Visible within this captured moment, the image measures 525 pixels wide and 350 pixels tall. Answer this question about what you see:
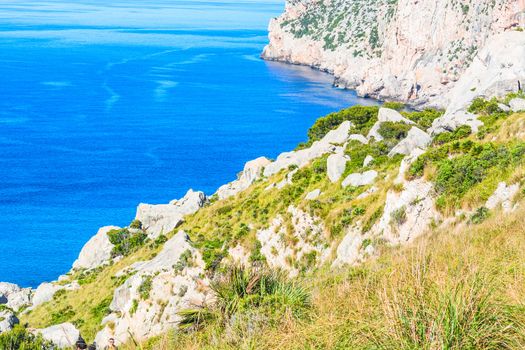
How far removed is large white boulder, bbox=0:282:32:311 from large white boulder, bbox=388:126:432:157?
24371 millimetres

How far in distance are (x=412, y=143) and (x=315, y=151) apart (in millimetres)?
8606

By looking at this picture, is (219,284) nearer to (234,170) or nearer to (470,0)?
(234,170)

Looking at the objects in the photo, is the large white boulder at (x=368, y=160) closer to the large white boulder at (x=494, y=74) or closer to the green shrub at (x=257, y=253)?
the large white boulder at (x=494, y=74)

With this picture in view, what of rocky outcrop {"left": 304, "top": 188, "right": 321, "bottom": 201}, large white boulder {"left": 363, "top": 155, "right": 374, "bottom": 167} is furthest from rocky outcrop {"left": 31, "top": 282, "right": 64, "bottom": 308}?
large white boulder {"left": 363, "top": 155, "right": 374, "bottom": 167}

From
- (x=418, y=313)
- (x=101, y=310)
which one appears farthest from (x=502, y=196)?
(x=101, y=310)

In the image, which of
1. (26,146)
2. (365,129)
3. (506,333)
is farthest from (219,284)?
(26,146)

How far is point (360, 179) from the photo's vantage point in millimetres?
29328

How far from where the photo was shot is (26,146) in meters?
98.4

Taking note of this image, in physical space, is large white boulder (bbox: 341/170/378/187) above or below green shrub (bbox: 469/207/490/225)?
below

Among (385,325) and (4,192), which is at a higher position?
(385,325)

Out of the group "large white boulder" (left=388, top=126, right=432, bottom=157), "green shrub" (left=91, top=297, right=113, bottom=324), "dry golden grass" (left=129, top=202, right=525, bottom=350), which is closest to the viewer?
"dry golden grass" (left=129, top=202, right=525, bottom=350)

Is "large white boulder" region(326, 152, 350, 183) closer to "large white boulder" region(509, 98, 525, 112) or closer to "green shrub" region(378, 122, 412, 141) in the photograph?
"green shrub" region(378, 122, 412, 141)

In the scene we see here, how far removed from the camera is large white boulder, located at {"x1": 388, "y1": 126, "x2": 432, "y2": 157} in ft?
102

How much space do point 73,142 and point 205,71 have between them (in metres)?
69.7
